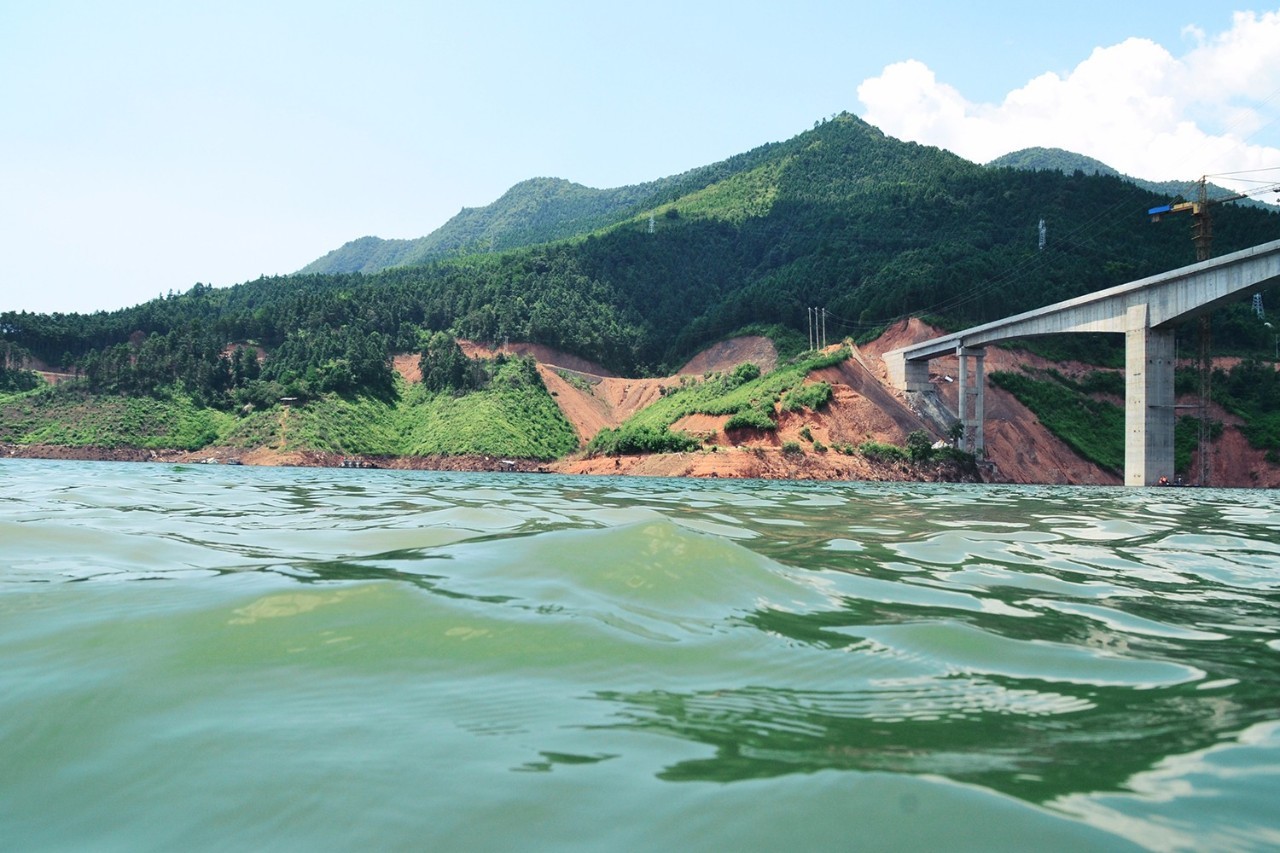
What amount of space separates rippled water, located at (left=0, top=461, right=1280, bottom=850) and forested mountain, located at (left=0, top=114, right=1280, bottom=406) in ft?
295

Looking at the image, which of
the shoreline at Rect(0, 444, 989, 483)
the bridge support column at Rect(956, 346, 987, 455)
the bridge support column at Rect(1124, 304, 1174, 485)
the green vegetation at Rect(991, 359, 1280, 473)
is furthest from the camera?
the bridge support column at Rect(956, 346, 987, 455)

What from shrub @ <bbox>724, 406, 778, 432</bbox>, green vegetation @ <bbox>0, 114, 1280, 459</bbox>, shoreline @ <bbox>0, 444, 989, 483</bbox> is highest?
green vegetation @ <bbox>0, 114, 1280, 459</bbox>

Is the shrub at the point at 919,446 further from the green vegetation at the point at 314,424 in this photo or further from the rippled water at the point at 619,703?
the rippled water at the point at 619,703

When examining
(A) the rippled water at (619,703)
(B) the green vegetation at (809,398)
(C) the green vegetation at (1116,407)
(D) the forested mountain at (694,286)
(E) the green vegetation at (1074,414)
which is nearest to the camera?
(A) the rippled water at (619,703)

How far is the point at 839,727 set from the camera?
3797 mm

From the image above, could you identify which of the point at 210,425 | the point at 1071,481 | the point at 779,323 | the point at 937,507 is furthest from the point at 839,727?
the point at 779,323

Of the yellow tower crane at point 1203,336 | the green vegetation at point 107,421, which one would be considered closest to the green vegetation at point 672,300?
the green vegetation at point 107,421

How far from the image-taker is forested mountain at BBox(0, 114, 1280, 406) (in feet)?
319

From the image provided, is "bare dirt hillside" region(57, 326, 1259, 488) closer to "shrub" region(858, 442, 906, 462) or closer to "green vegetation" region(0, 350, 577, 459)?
"shrub" region(858, 442, 906, 462)

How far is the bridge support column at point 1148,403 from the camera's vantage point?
51.2m

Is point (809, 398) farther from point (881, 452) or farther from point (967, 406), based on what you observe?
point (967, 406)

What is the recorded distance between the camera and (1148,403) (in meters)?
51.4

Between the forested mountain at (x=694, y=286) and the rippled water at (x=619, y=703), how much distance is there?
8981 centimetres

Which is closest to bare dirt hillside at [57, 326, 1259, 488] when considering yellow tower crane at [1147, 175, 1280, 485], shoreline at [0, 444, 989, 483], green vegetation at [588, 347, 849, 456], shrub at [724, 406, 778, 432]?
shoreline at [0, 444, 989, 483]
